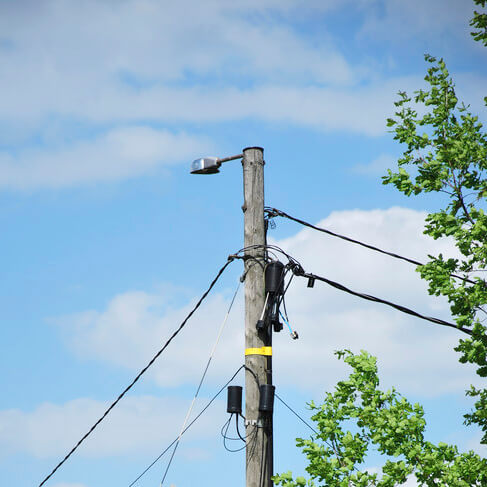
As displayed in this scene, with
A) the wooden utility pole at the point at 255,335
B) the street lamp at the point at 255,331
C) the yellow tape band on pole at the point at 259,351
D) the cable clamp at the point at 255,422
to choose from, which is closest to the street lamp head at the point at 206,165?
the street lamp at the point at 255,331

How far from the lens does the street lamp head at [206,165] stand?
11.6m

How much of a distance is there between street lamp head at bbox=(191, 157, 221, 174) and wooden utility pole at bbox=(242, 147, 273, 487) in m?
0.51

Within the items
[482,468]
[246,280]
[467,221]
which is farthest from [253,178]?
[482,468]

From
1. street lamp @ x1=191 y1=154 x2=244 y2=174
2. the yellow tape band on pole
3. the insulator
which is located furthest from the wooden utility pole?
street lamp @ x1=191 y1=154 x2=244 y2=174

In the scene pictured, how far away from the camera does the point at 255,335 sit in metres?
10.7

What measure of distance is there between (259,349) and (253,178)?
254cm

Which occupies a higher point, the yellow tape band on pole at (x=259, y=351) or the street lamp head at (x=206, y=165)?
the street lamp head at (x=206, y=165)

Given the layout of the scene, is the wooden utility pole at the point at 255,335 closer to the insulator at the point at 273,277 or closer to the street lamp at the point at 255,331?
the street lamp at the point at 255,331

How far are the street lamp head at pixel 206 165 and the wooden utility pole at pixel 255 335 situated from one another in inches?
20.1

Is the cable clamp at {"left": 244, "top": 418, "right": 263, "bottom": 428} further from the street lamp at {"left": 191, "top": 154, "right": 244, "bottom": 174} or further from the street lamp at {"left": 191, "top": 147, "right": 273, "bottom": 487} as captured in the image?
the street lamp at {"left": 191, "top": 154, "right": 244, "bottom": 174}

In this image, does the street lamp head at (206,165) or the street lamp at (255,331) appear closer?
the street lamp at (255,331)

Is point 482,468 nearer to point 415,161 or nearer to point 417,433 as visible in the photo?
point 417,433

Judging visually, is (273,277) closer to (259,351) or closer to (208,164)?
(259,351)

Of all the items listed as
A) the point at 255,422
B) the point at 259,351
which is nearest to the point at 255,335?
the point at 259,351
